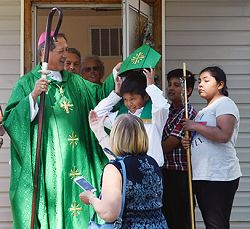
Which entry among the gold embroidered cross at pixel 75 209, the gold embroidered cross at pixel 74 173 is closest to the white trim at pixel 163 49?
the gold embroidered cross at pixel 74 173

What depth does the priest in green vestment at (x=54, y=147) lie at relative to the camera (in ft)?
15.1

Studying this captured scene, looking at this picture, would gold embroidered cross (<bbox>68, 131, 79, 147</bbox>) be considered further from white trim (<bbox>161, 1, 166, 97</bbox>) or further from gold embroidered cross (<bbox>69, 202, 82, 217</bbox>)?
white trim (<bbox>161, 1, 166, 97</bbox>)

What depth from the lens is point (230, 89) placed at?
20.0 feet

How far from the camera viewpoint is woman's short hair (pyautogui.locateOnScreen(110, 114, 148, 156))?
3412mm

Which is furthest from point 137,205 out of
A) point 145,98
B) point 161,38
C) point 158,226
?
point 161,38

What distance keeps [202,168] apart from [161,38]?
1.62 m

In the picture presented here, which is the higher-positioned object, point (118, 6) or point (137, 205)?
point (118, 6)

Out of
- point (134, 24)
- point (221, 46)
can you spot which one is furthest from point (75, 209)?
point (221, 46)

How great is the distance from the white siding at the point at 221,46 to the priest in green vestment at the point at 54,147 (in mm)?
1351

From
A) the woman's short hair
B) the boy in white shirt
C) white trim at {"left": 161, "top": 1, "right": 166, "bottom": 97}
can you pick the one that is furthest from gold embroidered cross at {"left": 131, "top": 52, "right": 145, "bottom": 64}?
the woman's short hair

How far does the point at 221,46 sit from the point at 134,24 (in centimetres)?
108

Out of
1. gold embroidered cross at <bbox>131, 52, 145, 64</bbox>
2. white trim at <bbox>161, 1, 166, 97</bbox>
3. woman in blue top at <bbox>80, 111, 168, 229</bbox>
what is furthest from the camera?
white trim at <bbox>161, 1, 166, 97</bbox>

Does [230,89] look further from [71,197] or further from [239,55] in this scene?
[71,197]

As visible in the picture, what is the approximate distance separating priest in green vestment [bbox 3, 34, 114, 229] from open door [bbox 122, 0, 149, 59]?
1.45 feet
